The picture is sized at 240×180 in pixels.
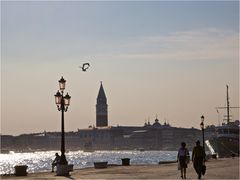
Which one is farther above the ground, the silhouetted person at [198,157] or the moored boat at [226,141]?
the moored boat at [226,141]

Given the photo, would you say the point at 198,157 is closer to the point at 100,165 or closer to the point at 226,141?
the point at 100,165

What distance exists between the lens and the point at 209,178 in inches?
1113

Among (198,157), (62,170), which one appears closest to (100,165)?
(62,170)

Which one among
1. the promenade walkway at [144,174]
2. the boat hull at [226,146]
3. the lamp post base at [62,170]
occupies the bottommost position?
the promenade walkway at [144,174]

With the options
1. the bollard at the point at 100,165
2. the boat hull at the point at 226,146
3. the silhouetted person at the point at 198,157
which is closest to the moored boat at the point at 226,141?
the boat hull at the point at 226,146

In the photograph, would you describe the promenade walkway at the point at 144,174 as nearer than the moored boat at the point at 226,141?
Yes

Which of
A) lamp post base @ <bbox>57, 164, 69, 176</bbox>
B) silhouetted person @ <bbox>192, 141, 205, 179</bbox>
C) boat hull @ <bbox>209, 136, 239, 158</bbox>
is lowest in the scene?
lamp post base @ <bbox>57, 164, 69, 176</bbox>

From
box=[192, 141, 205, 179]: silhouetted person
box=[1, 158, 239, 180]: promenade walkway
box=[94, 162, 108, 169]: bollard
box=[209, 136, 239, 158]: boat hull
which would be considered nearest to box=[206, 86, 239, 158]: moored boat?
box=[209, 136, 239, 158]: boat hull

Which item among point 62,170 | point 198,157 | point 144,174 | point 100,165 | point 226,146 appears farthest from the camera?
point 226,146

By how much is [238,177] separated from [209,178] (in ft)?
5.53

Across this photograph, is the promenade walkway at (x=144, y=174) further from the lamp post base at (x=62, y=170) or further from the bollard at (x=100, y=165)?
the bollard at (x=100, y=165)

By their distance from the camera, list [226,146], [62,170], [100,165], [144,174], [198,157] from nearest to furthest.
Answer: [198,157], [144,174], [62,170], [100,165], [226,146]

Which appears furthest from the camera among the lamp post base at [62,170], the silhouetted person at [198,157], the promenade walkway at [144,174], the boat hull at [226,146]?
the boat hull at [226,146]

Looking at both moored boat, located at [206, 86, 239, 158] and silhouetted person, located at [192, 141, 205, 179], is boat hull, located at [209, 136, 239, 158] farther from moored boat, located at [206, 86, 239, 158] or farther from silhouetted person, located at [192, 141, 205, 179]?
silhouetted person, located at [192, 141, 205, 179]
